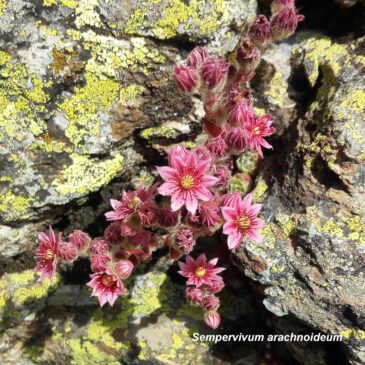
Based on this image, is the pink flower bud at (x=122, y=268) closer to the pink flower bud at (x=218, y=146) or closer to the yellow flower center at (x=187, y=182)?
the yellow flower center at (x=187, y=182)

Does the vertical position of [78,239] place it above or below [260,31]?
below

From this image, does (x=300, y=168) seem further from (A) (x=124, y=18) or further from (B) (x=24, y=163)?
(B) (x=24, y=163)

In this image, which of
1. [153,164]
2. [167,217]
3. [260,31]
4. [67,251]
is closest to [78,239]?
[67,251]

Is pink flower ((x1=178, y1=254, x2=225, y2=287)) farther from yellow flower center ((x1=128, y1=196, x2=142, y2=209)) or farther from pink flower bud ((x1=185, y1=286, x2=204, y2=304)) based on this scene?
yellow flower center ((x1=128, y1=196, x2=142, y2=209))

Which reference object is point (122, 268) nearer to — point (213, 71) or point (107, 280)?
point (107, 280)

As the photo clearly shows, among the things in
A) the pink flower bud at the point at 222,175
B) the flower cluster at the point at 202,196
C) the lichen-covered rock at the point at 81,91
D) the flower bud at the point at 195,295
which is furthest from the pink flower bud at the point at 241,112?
the flower bud at the point at 195,295

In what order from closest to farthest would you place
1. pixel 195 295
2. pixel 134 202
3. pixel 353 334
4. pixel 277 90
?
pixel 353 334 < pixel 134 202 < pixel 195 295 < pixel 277 90

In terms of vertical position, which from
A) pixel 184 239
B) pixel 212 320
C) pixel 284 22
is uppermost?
Answer: pixel 284 22

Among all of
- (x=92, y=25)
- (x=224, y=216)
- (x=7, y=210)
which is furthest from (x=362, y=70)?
(x=7, y=210)
